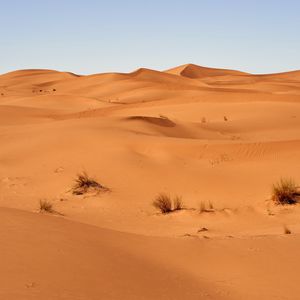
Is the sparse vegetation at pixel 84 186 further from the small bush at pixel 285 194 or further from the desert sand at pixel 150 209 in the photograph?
the small bush at pixel 285 194

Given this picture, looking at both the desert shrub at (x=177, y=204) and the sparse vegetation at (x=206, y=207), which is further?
the desert shrub at (x=177, y=204)

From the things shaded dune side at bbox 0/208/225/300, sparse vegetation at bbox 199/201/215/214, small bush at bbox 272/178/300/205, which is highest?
shaded dune side at bbox 0/208/225/300

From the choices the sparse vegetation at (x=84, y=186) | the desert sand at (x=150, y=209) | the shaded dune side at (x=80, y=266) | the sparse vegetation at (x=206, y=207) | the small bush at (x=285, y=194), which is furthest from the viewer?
the sparse vegetation at (x=84, y=186)

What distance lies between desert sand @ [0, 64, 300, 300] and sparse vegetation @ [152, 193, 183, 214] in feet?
0.56

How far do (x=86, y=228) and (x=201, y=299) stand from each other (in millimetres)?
2142

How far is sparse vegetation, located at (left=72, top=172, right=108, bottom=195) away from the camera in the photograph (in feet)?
39.0

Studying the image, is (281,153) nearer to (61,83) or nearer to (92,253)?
(92,253)

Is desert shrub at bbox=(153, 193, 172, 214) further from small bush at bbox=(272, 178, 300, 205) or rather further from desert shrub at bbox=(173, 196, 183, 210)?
small bush at bbox=(272, 178, 300, 205)

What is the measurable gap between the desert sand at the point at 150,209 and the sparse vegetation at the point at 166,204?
0.17 metres

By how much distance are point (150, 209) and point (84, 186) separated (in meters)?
1.83

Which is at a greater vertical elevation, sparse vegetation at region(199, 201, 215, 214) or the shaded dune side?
the shaded dune side

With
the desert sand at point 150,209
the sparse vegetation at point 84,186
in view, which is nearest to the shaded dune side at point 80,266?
the desert sand at point 150,209

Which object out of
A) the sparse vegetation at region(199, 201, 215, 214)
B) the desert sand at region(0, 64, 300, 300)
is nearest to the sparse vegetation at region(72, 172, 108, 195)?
the desert sand at region(0, 64, 300, 300)

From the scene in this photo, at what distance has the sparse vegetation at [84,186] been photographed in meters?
11.9
